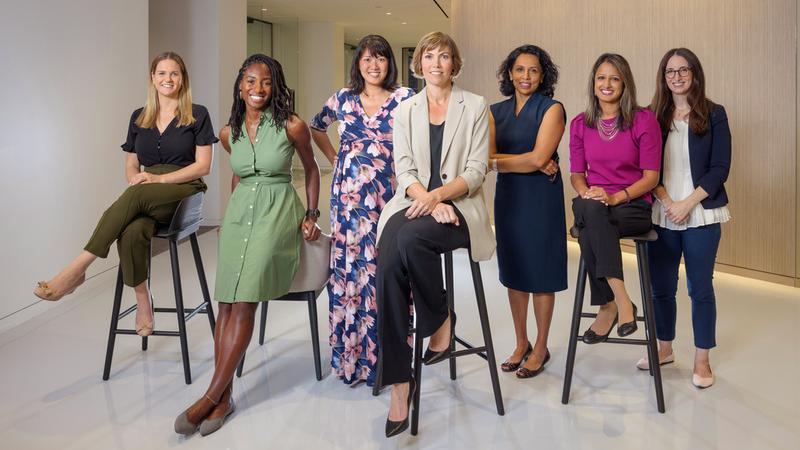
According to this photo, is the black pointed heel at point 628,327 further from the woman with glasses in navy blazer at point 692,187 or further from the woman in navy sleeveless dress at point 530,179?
the woman with glasses in navy blazer at point 692,187

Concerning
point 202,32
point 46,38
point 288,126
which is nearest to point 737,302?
point 288,126

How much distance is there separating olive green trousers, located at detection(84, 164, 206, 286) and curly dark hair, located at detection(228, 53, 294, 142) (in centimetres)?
50

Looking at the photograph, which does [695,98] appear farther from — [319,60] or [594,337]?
[319,60]

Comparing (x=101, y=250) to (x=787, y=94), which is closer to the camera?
(x=101, y=250)

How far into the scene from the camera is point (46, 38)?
496 centimetres

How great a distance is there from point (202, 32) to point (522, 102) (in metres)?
6.40

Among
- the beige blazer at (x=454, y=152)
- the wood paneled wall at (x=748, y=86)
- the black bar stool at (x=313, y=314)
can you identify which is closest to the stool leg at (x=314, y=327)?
the black bar stool at (x=313, y=314)

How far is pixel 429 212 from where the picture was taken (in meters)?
2.87

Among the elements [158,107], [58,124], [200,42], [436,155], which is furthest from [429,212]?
[200,42]

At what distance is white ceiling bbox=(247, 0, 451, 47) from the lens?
1424 cm

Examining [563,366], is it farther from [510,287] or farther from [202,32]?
[202,32]

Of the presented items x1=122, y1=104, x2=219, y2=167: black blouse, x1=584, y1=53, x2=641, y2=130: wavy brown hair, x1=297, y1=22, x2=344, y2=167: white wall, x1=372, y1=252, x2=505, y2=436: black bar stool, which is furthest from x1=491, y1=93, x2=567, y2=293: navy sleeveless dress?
x1=297, y1=22, x2=344, y2=167: white wall

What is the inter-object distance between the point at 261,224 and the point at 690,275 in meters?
2.01

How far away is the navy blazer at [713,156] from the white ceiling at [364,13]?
11321 mm
